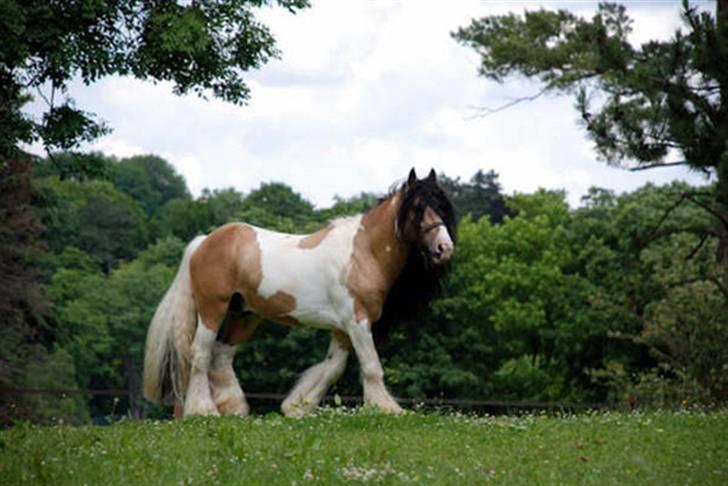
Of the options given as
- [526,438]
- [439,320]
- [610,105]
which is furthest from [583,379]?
[526,438]

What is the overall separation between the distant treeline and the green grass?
665 inches

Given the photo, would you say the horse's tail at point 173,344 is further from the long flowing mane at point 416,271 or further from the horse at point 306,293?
the long flowing mane at point 416,271

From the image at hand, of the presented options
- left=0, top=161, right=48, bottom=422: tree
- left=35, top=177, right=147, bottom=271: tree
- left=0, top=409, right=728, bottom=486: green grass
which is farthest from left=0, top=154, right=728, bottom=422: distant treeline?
left=35, top=177, right=147, bottom=271: tree

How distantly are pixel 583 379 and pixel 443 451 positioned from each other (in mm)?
49988

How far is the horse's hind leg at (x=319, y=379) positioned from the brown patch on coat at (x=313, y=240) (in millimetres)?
1239

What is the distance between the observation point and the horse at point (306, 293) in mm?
16016

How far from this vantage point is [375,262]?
53.4 feet

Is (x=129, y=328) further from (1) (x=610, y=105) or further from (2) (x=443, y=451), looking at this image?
(2) (x=443, y=451)

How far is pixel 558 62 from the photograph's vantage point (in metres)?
33.9

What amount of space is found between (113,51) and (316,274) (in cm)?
477

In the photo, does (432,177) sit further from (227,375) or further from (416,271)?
(227,375)

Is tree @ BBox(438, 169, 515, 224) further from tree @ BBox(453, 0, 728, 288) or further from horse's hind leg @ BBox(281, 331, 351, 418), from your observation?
horse's hind leg @ BBox(281, 331, 351, 418)

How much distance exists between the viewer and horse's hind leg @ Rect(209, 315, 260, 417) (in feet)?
56.6

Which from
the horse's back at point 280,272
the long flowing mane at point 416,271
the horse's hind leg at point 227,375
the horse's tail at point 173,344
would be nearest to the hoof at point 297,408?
the horse's hind leg at point 227,375
